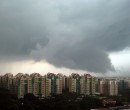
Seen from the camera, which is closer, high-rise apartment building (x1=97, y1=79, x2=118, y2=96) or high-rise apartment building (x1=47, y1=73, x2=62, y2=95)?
high-rise apartment building (x1=47, y1=73, x2=62, y2=95)

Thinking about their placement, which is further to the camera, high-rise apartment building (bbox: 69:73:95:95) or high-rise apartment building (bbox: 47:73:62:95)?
high-rise apartment building (bbox: 69:73:95:95)

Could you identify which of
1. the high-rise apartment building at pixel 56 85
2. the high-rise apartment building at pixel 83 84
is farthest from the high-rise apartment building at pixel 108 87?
the high-rise apartment building at pixel 56 85

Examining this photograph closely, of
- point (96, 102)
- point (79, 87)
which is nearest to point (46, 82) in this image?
point (79, 87)

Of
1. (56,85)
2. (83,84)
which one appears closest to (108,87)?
(83,84)

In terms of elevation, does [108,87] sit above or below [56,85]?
below

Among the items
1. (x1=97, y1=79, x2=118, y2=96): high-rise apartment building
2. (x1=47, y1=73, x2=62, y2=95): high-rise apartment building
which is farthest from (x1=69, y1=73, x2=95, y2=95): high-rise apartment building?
(x1=97, y1=79, x2=118, y2=96): high-rise apartment building

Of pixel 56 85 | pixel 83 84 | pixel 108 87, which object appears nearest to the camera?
pixel 56 85

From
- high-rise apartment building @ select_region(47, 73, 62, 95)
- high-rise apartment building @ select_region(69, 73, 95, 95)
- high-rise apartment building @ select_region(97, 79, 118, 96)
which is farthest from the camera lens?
high-rise apartment building @ select_region(97, 79, 118, 96)

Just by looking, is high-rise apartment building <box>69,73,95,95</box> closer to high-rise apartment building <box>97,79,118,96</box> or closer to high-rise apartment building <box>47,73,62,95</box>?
high-rise apartment building <box>47,73,62,95</box>

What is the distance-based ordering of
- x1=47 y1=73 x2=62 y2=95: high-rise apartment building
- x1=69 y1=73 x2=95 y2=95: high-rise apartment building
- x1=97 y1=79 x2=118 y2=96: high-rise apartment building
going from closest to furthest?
x1=47 y1=73 x2=62 y2=95: high-rise apartment building, x1=69 y1=73 x2=95 y2=95: high-rise apartment building, x1=97 y1=79 x2=118 y2=96: high-rise apartment building

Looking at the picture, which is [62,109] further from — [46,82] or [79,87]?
[79,87]

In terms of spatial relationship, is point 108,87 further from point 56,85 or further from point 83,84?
point 56,85
